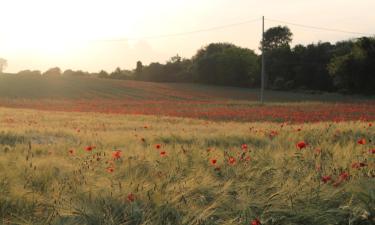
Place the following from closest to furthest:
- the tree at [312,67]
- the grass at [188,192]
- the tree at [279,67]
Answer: the grass at [188,192], the tree at [312,67], the tree at [279,67]

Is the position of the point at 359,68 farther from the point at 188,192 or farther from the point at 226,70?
the point at 188,192

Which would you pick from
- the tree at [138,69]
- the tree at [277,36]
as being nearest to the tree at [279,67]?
the tree at [277,36]

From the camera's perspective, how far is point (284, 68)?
227 ft

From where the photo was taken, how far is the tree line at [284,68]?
47.1 m

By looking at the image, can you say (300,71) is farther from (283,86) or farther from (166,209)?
(166,209)

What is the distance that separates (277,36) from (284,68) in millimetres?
21918

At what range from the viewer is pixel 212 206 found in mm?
3482

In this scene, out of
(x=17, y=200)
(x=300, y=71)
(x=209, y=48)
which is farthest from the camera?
(x=209, y=48)

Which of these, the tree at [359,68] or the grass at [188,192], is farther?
the tree at [359,68]

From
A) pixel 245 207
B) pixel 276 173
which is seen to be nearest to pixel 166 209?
pixel 245 207

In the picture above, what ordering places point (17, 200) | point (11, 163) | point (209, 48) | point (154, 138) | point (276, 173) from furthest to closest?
point (209, 48) → point (154, 138) → point (11, 163) → point (276, 173) → point (17, 200)

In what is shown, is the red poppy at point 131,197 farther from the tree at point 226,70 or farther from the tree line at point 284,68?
the tree at point 226,70

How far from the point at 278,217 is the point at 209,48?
89.2 metres

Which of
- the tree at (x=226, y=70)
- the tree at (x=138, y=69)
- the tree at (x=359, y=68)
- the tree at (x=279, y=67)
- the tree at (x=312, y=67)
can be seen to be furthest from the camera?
the tree at (x=138, y=69)
